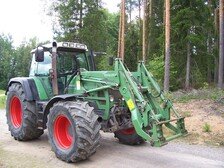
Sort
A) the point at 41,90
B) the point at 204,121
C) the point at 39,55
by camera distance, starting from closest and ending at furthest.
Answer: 1. the point at 39,55
2. the point at 41,90
3. the point at 204,121

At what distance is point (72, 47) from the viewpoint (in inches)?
344

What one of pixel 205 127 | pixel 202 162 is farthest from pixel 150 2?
pixel 202 162

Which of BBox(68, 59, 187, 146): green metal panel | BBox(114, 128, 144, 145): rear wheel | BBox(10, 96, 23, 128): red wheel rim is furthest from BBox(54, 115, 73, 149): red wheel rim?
BBox(10, 96, 23, 128): red wheel rim

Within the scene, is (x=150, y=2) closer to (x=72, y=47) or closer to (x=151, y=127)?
(x=72, y=47)

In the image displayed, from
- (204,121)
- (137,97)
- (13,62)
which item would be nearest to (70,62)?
(137,97)

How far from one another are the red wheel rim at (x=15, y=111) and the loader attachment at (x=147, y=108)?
3443 mm

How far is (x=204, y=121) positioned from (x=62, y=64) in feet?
15.9

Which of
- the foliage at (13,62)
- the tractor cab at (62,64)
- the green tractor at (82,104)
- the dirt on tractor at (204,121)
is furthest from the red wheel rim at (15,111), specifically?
the foliage at (13,62)

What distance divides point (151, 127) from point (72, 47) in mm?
3240

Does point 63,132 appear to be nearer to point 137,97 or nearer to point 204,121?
point 137,97

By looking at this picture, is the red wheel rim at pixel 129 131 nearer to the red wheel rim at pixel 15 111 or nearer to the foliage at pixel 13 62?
the red wheel rim at pixel 15 111

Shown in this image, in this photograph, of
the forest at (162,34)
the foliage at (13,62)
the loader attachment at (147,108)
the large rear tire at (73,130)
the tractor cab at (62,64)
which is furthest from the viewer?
the foliage at (13,62)

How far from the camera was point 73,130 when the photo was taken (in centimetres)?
685

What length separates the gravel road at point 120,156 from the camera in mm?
6831
